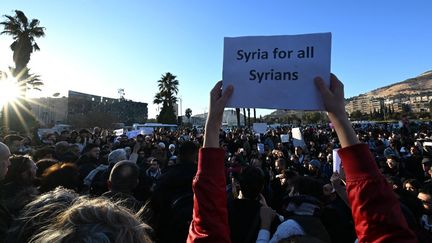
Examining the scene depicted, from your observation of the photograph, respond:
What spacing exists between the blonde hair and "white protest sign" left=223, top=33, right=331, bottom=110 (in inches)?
30.7

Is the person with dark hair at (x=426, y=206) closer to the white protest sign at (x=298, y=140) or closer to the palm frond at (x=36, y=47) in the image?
the white protest sign at (x=298, y=140)

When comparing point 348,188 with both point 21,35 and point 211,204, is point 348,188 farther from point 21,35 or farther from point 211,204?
point 21,35

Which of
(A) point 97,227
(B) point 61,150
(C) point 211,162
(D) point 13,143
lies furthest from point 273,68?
(D) point 13,143

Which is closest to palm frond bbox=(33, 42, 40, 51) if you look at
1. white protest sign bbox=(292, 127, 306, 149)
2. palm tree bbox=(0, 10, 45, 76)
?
palm tree bbox=(0, 10, 45, 76)

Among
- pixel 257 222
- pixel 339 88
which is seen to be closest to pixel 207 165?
pixel 339 88

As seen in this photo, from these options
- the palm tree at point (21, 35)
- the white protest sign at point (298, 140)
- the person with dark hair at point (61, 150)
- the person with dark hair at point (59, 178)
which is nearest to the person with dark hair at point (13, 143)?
the person with dark hair at point (61, 150)

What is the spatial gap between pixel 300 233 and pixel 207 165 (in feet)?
3.93

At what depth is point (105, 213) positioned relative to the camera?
1.19 metres

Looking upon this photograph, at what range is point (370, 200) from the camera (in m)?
1.27

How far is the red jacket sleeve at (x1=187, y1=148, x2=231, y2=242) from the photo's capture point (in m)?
1.42

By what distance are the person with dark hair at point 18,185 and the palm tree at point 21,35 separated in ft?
101

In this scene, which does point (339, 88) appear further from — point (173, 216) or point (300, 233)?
point (173, 216)

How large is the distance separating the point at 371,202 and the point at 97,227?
912 millimetres

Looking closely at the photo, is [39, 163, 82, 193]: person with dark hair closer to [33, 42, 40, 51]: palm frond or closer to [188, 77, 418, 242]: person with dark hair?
[188, 77, 418, 242]: person with dark hair
